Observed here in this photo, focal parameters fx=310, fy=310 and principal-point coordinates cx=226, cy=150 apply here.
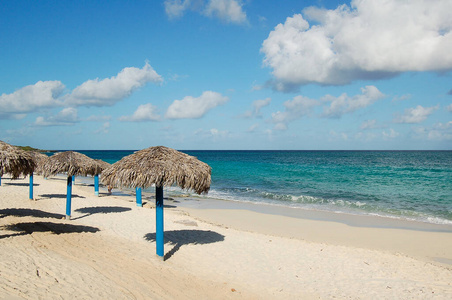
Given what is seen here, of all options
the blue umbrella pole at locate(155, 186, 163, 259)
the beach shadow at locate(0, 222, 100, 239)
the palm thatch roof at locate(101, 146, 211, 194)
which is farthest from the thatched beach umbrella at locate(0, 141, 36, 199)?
the blue umbrella pole at locate(155, 186, 163, 259)

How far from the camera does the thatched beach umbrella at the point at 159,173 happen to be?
314 inches

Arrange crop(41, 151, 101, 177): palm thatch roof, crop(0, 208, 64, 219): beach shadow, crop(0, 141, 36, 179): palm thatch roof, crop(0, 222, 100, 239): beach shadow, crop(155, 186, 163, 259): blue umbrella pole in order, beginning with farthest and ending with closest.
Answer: crop(41, 151, 101, 177): palm thatch roof < crop(0, 208, 64, 219): beach shadow < crop(0, 222, 100, 239): beach shadow < crop(0, 141, 36, 179): palm thatch roof < crop(155, 186, 163, 259): blue umbrella pole

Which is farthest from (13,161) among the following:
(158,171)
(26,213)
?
(26,213)

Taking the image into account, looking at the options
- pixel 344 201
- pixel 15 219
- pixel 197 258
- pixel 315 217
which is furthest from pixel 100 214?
pixel 344 201

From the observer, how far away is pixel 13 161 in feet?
29.5

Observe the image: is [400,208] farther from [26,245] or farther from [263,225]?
[26,245]

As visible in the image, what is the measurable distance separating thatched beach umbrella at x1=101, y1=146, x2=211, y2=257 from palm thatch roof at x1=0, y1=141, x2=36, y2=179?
8.82 ft

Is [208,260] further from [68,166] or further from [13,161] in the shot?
[68,166]

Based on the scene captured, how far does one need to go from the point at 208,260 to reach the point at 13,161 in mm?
6340

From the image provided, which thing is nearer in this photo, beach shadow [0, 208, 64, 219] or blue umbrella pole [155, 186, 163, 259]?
blue umbrella pole [155, 186, 163, 259]

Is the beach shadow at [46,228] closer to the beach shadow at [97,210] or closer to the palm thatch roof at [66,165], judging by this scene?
the palm thatch roof at [66,165]

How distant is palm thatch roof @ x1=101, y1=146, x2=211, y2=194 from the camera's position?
7.98m

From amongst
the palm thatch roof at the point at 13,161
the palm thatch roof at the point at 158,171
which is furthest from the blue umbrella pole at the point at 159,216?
the palm thatch roof at the point at 13,161

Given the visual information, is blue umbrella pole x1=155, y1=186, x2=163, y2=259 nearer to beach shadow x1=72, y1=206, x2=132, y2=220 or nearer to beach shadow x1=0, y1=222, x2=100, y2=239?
beach shadow x1=0, y1=222, x2=100, y2=239
